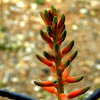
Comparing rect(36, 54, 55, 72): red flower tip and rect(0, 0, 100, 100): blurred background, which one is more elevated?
rect(0, 0, 100, 100): blurred background

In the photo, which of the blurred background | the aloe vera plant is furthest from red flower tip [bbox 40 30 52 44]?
the blurred background

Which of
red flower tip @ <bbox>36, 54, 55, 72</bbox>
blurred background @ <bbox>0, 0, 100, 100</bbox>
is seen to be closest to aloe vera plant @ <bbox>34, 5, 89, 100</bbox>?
red flower tip @ <bbox>36, 54, 55, 72</bbox>

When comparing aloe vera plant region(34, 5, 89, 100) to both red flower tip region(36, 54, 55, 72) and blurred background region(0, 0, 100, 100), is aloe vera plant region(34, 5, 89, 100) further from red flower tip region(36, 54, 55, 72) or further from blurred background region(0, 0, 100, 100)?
blurred background region(0, 0, 100, 100)

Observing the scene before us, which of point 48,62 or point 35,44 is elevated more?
point 35,44

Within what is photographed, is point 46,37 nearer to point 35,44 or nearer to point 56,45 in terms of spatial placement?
point 56,45

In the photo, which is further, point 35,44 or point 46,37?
point 35,44

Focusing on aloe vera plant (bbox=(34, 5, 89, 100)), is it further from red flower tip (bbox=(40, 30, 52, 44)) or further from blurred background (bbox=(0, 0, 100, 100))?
blurred background (bbox=(0, 0, 100, 100))

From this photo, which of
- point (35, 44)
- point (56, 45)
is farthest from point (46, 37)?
point (35, 44)

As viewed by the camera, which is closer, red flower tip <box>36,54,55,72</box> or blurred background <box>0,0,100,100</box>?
red flower tip <box>36,54,55,72</box>
